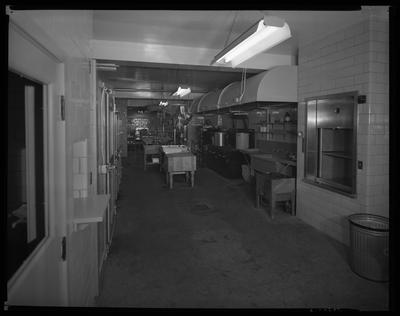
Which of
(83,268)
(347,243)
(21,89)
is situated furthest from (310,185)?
(21,89)

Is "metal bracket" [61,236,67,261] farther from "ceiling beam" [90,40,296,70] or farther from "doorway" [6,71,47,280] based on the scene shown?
"ceiling beam" [90,40,296,70]

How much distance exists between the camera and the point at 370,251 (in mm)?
2596

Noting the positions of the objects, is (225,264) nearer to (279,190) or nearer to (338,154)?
(279,190)

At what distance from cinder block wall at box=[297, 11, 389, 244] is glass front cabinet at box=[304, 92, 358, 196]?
176 millimetres

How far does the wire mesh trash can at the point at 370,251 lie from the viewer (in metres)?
2.56

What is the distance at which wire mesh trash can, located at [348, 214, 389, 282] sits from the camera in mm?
2562

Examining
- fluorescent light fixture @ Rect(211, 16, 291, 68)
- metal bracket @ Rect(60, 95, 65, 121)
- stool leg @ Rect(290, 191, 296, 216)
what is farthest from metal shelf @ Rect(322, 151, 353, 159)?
metal bracket @ Rect(60, 95, 65, 121)

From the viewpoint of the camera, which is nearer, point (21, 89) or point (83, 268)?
point (21, 89)

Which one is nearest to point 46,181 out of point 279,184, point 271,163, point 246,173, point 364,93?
point 364,93

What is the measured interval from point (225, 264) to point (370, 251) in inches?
51.5

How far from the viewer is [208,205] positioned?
515 centimetres
